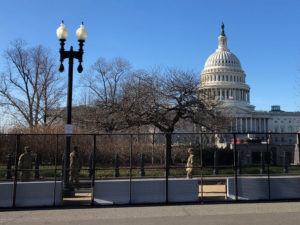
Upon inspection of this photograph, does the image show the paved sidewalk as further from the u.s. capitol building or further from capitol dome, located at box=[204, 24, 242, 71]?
capitol dome, located at box=[204, 24, 242, 71]

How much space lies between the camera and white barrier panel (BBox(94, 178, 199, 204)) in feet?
34.5

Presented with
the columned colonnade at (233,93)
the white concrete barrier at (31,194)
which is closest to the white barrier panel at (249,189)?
the white concrete barrier at (31,194)

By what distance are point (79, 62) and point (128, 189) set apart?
532cm

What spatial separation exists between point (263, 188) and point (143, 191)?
4206 mm

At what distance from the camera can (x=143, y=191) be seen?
423 inches

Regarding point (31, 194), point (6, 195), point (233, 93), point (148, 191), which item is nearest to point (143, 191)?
point (148, 191)

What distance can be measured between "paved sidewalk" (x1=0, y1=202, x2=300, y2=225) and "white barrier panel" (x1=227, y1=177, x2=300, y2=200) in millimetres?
742

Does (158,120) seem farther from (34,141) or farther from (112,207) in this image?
(112,207)

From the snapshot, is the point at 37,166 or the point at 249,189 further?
the point at 37,166

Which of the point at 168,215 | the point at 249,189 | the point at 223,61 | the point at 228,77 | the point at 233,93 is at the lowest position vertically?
the point at 168,215

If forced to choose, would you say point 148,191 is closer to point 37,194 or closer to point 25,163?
point 37,194

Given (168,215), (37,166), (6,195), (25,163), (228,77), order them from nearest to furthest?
1. (168,215)
2. (6,195)
3. (25,163)
4. (37,166)
5. (228,77)

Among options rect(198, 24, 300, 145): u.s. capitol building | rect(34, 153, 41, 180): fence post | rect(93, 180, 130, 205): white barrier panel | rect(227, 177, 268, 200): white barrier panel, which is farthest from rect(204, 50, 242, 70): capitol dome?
rect(93, 180, 130, 205): white barrier panel

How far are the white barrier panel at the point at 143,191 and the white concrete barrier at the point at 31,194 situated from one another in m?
1.35
